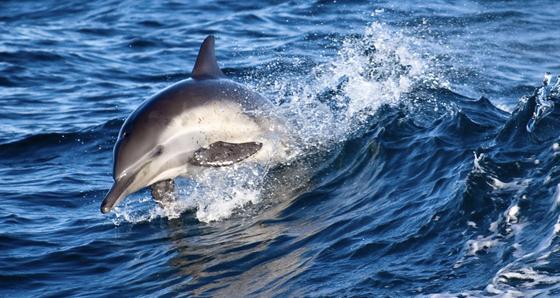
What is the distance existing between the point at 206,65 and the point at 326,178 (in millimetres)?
1747

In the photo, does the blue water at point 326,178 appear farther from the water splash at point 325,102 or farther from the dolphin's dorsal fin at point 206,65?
the dolphin's dorsal fin at point 206,65

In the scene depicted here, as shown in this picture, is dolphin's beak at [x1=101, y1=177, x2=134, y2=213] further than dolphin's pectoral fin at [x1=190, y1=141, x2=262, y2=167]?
No

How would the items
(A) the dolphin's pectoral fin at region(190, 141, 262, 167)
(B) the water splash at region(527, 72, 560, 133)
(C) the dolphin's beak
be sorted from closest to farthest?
(C) the dolphin's beak < (B) the water splash at region(527, 72, 560, 133) < (A) the dolphin's pectoral fin at region(190, 141, 262, 167)

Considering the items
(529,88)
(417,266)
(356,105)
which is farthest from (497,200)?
(529,88)

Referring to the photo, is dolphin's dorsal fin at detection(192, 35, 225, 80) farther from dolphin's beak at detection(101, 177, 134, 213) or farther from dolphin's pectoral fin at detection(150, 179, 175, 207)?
dolphin's beak at detection(101, 177, 134, 213)

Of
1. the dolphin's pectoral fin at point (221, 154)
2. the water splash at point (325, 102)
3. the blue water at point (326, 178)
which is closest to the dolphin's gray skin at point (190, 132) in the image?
the dolphin's pectoral fin at point (221, 154)

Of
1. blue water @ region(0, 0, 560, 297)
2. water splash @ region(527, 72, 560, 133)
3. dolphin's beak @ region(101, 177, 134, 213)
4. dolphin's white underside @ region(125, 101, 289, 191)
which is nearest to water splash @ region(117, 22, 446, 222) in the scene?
blue water @ region(0, 0, 560, 297)

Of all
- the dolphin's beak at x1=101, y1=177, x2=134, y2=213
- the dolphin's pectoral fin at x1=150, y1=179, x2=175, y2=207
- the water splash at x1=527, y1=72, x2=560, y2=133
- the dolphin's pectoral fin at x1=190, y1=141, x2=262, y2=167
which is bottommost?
the dolphin's pectoral fin at x1=150, y1=179, x2=175, y2=207

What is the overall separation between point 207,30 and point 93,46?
7.51ft

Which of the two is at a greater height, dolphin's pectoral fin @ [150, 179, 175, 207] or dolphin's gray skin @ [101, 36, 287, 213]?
dolphin's gray skin @ [101, 36, 287, 213]

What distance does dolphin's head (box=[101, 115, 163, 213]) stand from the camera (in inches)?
376

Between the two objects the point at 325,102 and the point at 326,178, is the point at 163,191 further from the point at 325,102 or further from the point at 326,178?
the point at 325,102

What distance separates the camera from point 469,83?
47.7ft

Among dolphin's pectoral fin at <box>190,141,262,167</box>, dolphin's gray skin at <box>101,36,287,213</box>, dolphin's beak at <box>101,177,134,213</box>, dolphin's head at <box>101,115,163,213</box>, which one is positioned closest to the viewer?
dolphin's beak at <box>101,177,134,213</box>
